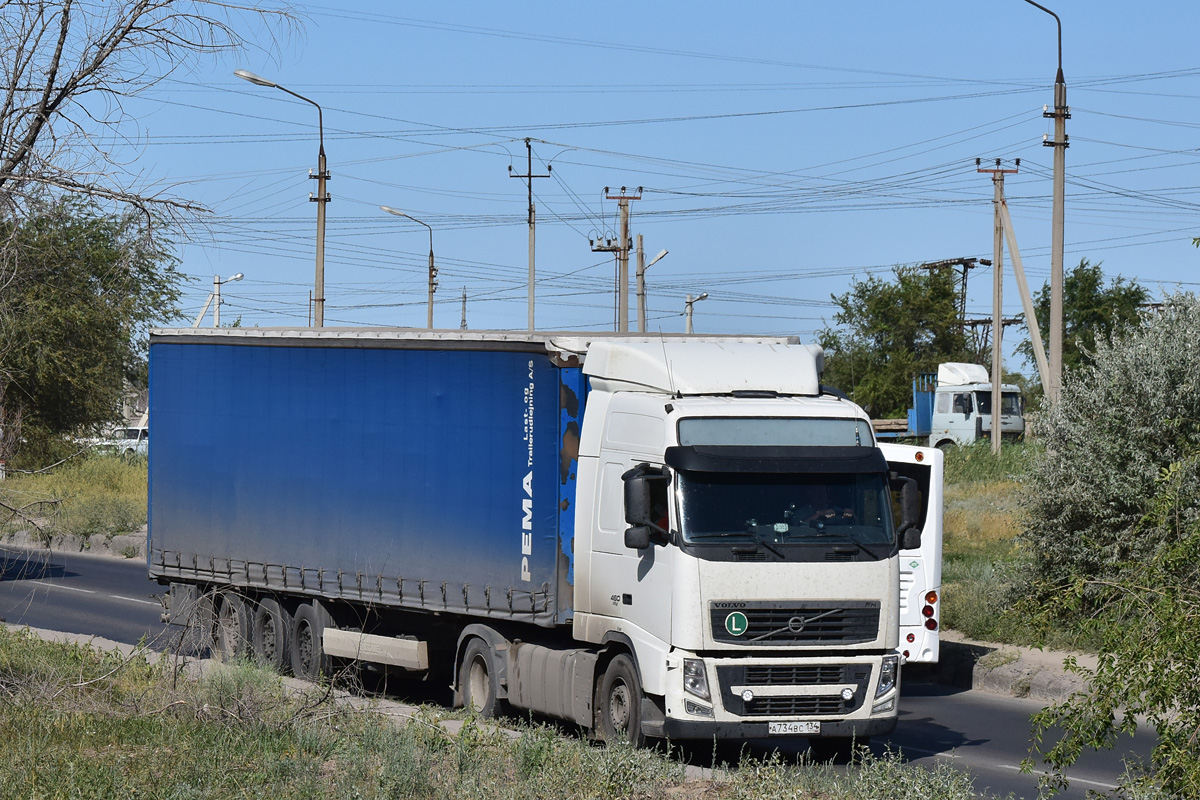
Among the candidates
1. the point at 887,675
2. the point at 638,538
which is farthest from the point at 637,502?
the point at 887,675

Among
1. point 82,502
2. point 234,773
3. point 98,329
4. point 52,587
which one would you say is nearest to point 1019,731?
point 234,773

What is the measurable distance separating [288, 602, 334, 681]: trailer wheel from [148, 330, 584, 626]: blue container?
30cm

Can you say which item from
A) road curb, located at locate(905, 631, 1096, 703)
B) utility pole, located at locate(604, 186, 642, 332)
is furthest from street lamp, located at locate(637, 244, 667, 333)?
road curb, located at locate(905, 631, 1096, 703)

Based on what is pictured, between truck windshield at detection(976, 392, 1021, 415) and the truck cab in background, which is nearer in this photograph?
the truck cab in background

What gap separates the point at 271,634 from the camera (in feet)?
50.9

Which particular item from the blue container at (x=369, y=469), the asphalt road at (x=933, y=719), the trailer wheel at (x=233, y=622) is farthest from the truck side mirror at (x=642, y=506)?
the trailer wheel at (x=233, y=622)

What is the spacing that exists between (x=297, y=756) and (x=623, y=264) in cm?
4034

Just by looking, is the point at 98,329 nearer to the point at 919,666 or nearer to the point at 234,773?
the point at 919,666

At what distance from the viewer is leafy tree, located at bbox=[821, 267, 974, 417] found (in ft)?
250

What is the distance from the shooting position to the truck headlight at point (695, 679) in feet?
34.2

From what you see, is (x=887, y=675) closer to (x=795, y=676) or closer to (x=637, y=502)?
(x=795, y=676)

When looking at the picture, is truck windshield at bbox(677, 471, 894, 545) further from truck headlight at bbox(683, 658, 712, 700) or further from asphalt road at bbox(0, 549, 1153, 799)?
asphalt road at bbox(0, 549, 1153, 799)

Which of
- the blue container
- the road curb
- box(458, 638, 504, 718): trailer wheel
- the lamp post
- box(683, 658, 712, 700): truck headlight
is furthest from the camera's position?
the lamp post

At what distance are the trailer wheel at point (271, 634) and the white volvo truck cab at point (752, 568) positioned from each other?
4965 mm
